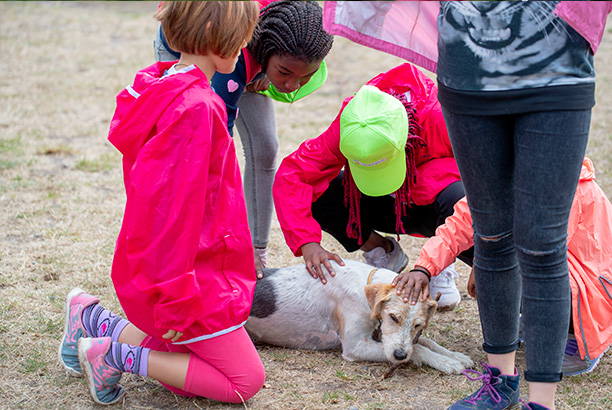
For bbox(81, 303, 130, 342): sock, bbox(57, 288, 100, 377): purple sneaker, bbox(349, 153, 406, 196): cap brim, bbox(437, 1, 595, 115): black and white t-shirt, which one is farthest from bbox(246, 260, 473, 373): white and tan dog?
bbox(437, 1, 595, 115): black and white t-shirt

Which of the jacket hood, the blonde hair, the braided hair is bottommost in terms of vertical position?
the jacket hood

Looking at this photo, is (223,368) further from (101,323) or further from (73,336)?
(73,336)

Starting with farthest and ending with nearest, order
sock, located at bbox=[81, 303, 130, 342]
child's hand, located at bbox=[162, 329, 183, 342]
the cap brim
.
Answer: the cap brim, sock, located at bbox=[81, 303, 130, 342], child's hand, located at bbox=[162, 329, 183, 342]

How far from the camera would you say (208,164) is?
2.51 metres

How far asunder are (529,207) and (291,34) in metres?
1.57

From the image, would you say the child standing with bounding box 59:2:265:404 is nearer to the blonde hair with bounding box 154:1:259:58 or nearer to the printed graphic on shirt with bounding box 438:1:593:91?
the blonde hair with bounding box 154:1:259:58

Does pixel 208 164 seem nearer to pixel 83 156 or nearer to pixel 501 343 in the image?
pixel 501 343

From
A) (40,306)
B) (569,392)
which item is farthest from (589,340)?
(40,306)

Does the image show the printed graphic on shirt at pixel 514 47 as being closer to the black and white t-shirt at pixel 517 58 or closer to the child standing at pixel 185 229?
the black and white t-shirt at pixel 517 58

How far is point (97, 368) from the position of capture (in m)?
2.77

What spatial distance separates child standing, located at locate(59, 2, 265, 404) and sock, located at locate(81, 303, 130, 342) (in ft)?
0.66

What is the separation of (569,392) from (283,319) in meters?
1.44

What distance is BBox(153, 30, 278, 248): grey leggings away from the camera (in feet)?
13.0

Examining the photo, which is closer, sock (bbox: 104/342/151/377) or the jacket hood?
the jacket hood
